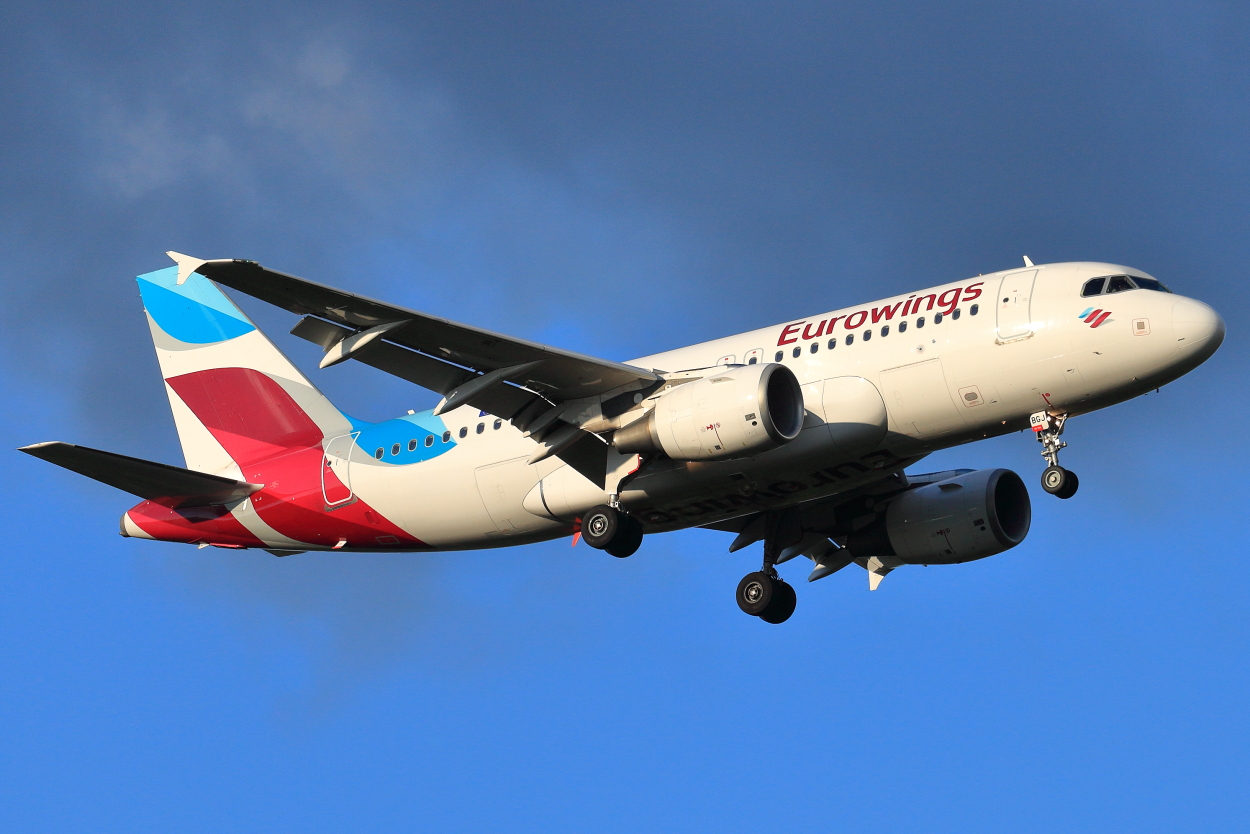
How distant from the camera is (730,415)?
2666cm

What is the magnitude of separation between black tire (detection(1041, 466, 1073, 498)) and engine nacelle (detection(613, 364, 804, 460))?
4678 millimetres

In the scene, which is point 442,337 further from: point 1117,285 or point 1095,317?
point 1117,285

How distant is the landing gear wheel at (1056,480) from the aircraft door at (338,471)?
1575 centimetres

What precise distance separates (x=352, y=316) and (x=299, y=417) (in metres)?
9.99

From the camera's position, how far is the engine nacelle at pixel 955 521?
32781 millimetres

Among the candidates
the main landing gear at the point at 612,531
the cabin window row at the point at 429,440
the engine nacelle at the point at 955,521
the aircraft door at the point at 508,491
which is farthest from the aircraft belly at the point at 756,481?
the engine nacelle at the point at 955,521

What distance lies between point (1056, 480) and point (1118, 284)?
392 cm

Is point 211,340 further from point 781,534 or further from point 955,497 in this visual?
point 955,497

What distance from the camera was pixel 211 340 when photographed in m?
37.7

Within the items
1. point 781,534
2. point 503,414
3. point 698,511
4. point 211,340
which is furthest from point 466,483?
point 211,340

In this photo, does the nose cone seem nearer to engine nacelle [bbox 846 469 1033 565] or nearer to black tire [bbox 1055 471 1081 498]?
black tire [bbox 1055 471 1081 498]

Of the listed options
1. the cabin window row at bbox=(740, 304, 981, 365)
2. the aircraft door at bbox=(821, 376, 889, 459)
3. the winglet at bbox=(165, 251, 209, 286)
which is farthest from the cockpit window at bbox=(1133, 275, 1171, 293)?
the winglet at bbox=(165, 251, 209, 286)

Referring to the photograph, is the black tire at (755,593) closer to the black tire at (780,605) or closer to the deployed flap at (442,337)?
the black tire at (780,605)

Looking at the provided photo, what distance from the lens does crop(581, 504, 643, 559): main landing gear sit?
28.9m
